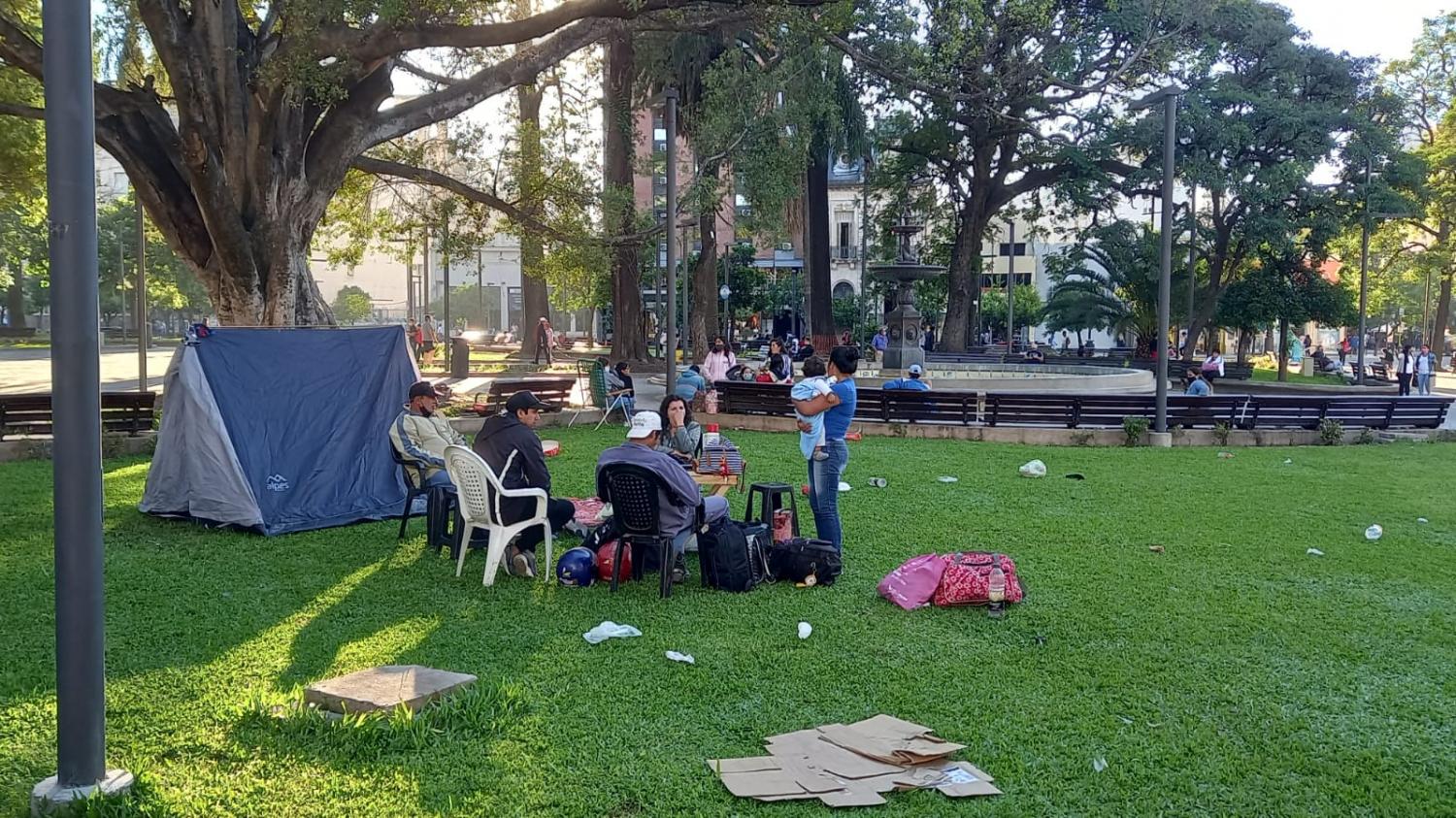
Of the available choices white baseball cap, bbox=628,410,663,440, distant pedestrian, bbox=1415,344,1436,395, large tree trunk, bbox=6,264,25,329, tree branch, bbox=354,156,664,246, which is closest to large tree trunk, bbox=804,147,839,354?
distant pedestrian, bbox=1415,344,1436,395

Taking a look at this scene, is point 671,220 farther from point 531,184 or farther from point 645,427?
point 645,427

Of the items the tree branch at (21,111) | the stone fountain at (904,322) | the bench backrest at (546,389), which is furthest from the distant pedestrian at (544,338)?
the tree branch at (21,111)

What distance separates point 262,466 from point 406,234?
46.6 ft

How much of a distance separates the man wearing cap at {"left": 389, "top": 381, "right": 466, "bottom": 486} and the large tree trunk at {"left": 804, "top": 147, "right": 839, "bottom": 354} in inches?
1080

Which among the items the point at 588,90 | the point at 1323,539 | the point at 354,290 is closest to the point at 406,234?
the point at 588,90

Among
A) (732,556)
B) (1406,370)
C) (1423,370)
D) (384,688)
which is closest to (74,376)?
(384,688)

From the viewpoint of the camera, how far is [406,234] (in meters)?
22.2

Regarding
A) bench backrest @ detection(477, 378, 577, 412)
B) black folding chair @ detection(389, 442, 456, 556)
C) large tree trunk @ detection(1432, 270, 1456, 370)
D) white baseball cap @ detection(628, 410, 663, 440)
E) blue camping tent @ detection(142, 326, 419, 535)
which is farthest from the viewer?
large tree trunk @ detection(1432, 270, 1456, 370)

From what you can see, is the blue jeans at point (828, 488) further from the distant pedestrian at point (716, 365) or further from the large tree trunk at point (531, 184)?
the distant pedestrian at point (716, 365)

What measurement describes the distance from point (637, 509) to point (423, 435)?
302 centimetres

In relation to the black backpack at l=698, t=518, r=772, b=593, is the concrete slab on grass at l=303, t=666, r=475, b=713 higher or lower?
lower

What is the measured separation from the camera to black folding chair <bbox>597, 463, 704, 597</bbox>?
654 cm

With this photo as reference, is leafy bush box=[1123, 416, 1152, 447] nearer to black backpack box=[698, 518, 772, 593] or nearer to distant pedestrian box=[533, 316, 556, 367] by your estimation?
black backpack box=[698, 518, 772, 593]

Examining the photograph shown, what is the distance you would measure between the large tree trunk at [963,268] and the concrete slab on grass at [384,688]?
3466 centimetres
